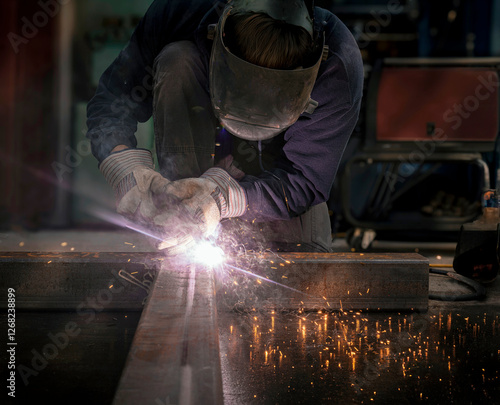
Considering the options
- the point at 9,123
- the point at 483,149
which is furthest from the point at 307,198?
the point at 9,123

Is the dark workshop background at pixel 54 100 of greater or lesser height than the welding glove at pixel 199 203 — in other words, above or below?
above

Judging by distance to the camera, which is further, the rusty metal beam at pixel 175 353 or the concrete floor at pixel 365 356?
the concrete floor at pixel 365 356

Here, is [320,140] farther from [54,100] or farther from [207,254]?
[54,100]

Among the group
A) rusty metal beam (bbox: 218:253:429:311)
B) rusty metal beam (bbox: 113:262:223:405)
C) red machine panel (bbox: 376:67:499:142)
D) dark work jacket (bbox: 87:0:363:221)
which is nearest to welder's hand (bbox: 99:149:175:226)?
dark work jacket (bbox: 87:0:363:221)

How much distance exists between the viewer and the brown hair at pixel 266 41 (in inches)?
48.6

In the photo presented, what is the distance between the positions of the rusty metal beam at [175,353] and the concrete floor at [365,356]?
0.51 feet

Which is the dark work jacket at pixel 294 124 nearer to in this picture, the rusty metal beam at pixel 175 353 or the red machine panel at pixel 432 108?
the rusty metal beam at pixel 175 353

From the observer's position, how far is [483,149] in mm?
3186

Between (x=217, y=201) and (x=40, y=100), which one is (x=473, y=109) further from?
(x=40, y=100)

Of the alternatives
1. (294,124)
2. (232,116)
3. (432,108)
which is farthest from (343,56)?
(432,108)

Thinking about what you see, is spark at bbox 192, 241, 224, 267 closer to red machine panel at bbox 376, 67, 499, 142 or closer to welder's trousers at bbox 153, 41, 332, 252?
welder's trousers at bbox 153, 41, 332, 252

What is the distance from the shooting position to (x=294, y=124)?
1.73m

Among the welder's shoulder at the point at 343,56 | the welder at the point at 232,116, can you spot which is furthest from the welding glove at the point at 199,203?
the welder's shoulder at the point at 343,56

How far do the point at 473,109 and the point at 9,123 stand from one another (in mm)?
3586
